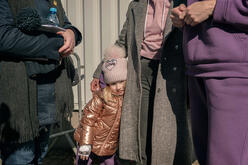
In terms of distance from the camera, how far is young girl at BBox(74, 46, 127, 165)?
1.94 m

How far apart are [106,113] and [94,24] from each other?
1.75 m

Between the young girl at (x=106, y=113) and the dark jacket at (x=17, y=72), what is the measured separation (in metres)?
0.57

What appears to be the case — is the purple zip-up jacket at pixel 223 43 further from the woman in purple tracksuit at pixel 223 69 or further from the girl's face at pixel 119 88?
the girl's face at pixel 119 88

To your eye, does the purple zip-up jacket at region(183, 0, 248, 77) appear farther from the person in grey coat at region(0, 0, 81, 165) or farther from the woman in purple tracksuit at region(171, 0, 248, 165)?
the person in grey coat at region(0, 0, 81, 165)

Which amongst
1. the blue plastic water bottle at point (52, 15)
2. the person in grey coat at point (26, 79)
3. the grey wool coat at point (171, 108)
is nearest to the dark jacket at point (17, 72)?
the person in grey coat at point (26, 79)

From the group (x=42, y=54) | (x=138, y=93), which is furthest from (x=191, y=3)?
(x=42, y=54)

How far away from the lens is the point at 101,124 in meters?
1.99

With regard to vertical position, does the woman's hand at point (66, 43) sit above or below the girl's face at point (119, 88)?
above

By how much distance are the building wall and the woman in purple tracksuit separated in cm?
205

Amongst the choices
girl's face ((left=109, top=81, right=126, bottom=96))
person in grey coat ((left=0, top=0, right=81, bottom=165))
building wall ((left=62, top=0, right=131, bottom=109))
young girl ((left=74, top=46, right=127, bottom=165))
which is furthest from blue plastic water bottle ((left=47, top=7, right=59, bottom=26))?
building wall ((left=62, top=0, right=131, bottom=109))

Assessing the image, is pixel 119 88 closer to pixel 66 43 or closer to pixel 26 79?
pixel 66 43

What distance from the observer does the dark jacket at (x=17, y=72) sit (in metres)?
1.32

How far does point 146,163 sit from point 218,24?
3.85 feet

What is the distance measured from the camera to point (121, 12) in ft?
10.4
